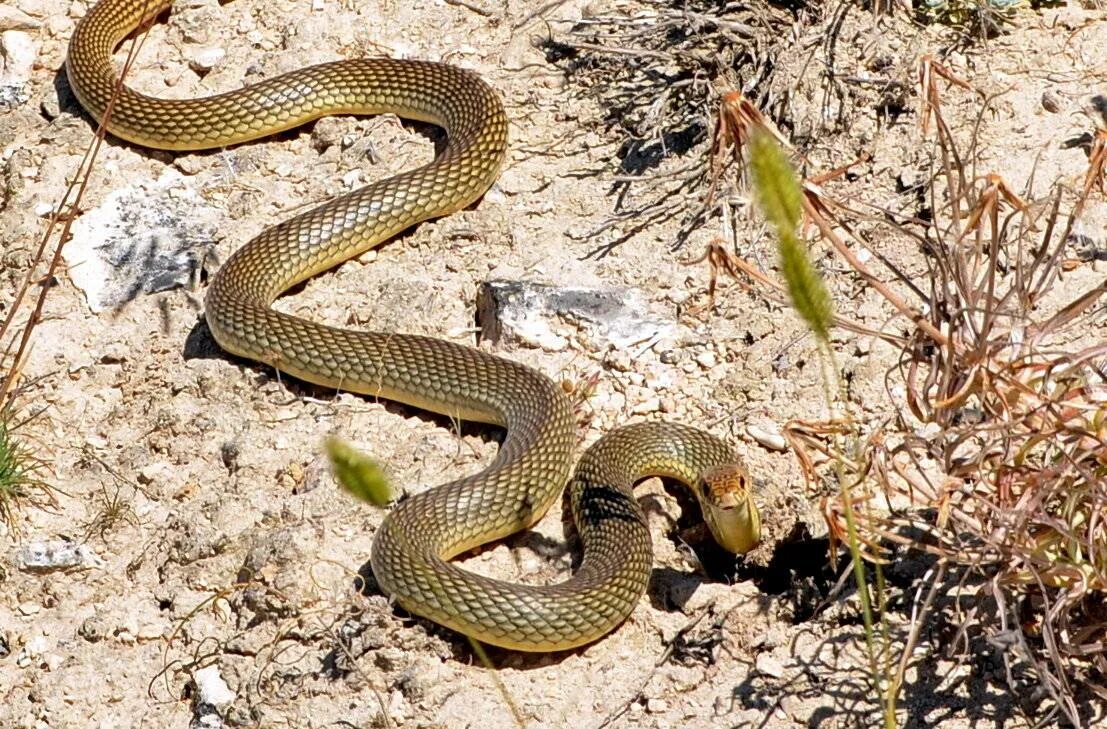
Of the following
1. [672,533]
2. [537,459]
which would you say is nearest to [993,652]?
[672,533]

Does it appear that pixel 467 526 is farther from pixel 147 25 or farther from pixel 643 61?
pixel 147 25

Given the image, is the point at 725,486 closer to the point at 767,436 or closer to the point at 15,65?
the point at 767,436

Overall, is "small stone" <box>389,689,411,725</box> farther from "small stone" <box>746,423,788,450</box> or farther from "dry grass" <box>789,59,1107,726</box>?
"small stone" <box>746,423,788,450</box>

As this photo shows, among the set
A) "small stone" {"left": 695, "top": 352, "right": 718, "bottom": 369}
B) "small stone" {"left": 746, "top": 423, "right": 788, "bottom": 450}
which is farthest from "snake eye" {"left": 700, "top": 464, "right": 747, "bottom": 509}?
"small stone" {"left": 695, "top": 352, "right": 718, "bottom": 369}

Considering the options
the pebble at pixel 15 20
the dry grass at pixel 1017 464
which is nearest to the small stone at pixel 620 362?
the dry grass at pixel 1017 464

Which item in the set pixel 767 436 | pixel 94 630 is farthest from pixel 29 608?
pixel 767 436
